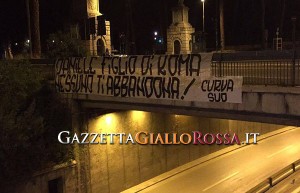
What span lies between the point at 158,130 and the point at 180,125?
1.98 meters

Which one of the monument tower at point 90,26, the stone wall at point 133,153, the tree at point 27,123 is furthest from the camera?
the monument tower at point 90,26

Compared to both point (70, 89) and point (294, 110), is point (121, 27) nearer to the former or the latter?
point (70, 89)

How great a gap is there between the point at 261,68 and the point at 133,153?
10.5 m

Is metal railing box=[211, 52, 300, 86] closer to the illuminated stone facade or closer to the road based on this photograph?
the road

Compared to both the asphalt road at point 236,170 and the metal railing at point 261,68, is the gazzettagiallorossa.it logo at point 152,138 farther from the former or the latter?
the metal railing at point 261,68

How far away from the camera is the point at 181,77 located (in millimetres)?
14938

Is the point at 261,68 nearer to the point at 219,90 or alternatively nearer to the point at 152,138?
the point at 219,90

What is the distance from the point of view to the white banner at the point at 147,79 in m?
14.0

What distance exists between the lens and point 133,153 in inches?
859

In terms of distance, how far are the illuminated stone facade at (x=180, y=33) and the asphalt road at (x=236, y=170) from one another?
14.5m

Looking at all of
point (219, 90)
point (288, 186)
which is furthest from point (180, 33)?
point (219, 90)

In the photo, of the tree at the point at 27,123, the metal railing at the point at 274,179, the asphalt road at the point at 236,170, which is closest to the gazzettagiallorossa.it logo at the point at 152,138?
the tree at the point at 27,123

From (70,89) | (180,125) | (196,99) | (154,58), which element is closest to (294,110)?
(196,99)

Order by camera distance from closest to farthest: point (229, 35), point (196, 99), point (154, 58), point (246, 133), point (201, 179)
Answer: point (196, 99), point (154, 58), point (201, 179), point (246, 133), point (229, 35)
